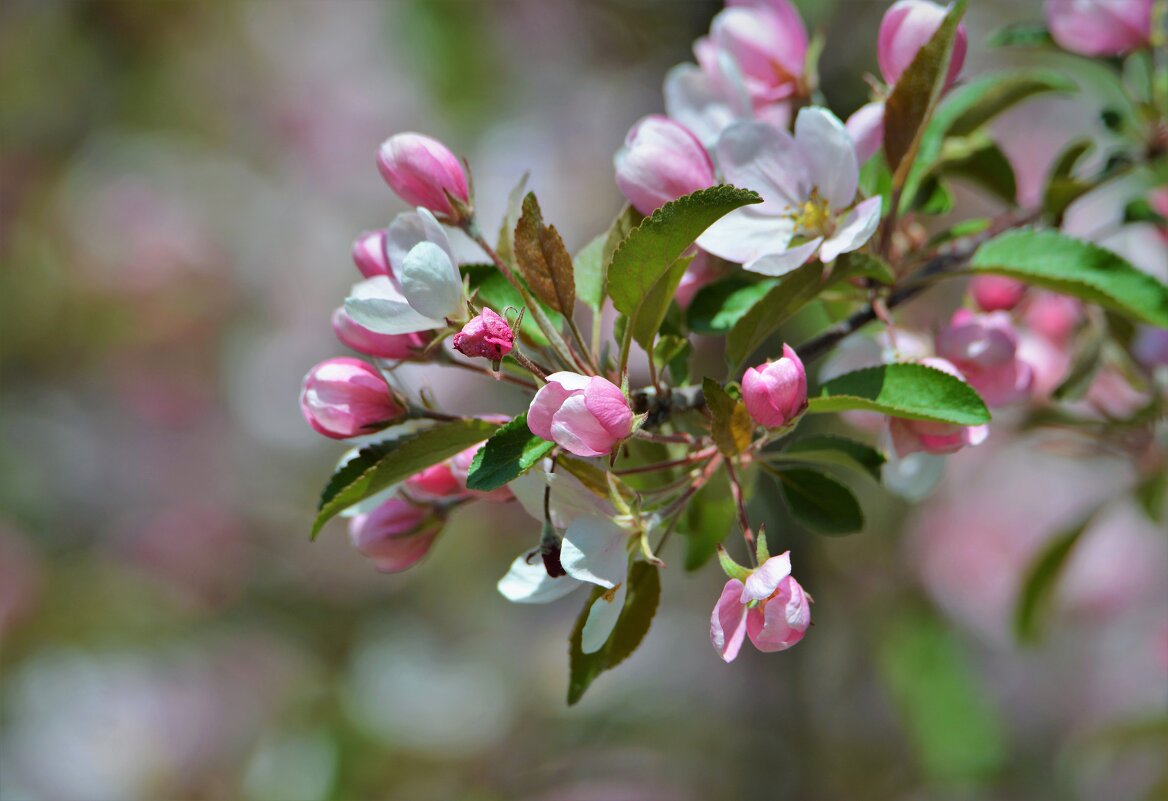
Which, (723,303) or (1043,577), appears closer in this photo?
(723,303)

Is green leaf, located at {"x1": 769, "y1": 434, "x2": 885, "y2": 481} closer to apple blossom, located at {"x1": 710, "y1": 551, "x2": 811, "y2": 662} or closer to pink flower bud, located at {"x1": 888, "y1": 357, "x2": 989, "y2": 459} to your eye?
pink flower bud, located at {"x1": 888, "y1": 357, "x2": 989, "y2": 459}

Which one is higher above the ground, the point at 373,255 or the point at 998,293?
the point at 373,255

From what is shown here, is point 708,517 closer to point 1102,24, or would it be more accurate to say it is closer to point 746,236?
point 746,236

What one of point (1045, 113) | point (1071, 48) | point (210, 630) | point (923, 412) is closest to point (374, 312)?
point (923, 412)

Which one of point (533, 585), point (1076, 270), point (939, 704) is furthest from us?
point (939, 704)

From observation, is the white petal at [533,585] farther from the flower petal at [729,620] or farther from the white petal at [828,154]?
A: the white petal at [828,154]

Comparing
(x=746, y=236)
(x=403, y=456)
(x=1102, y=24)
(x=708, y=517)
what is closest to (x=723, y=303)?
(x=746, y=236)

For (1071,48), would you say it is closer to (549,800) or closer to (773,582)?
(773,582)

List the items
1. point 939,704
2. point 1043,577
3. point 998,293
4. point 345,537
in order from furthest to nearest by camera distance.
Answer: point 345,537 < point 939,704 < point 1043,577 < point 998,293
